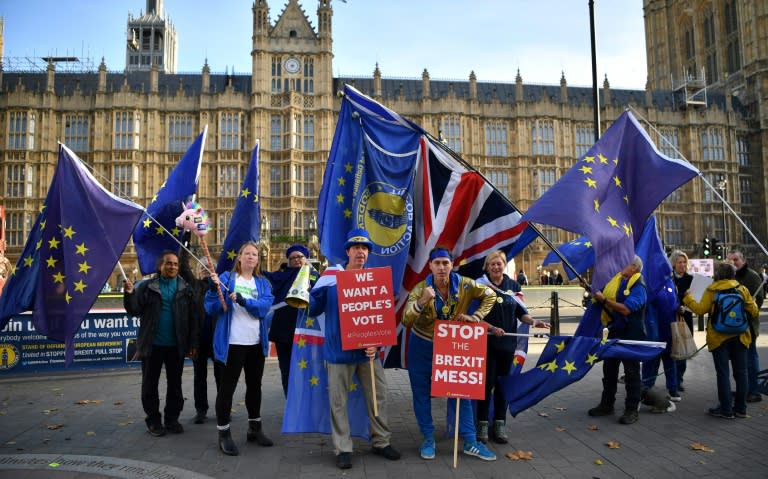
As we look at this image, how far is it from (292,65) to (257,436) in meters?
37.7

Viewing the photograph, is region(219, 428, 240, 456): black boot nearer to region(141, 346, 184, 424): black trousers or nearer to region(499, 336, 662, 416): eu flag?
region(141, 346, 184, 424): black trousers

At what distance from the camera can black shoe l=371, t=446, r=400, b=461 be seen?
4863 mm

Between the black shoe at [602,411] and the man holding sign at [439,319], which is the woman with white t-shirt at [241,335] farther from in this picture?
the black shoe at [602,411]

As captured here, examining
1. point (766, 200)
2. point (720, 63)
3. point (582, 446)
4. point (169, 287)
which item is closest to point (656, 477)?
point (582, 446)

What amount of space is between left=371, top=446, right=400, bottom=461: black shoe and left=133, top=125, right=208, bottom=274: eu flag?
11.2ft

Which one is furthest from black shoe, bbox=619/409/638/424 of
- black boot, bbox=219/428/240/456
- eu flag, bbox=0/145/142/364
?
eu flag, bbox=0/145/142/364

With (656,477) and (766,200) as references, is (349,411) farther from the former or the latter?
(766,200)

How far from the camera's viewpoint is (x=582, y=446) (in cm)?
522

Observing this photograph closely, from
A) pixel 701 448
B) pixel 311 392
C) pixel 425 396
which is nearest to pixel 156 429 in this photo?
pixel 311 392

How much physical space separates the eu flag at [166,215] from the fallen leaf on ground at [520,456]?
4.35 m

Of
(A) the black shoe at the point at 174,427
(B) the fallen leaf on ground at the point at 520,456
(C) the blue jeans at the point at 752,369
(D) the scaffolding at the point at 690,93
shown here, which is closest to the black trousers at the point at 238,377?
(A) the black shoe at the point at 174,427

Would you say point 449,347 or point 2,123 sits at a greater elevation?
point 2,123

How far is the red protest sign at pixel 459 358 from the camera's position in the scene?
4.81 meters

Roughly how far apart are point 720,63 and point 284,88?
42199 millimetres
